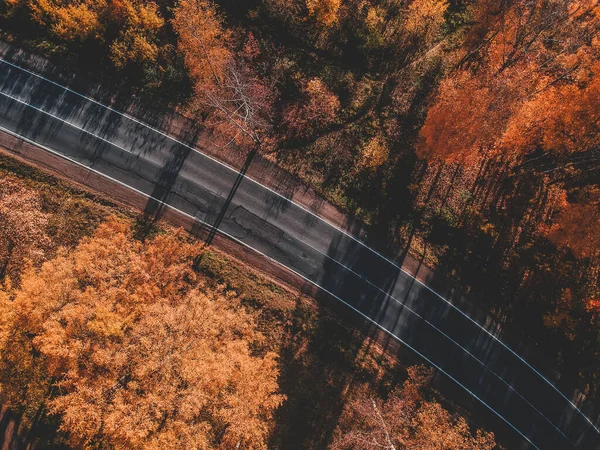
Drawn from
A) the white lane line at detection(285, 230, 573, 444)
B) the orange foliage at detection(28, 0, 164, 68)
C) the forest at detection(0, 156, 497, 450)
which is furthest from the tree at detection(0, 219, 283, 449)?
the orange foliage at detection(28, 0, 164, 68)

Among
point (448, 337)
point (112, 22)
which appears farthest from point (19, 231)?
point (448, 337)

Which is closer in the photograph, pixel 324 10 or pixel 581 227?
pixel 581 227

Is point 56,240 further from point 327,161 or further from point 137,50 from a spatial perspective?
point 327,161

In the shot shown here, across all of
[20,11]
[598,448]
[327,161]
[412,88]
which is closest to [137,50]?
[20,11]

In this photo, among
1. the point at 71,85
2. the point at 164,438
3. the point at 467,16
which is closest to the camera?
the point at 164,438

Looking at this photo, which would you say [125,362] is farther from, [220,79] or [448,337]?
[448,337]

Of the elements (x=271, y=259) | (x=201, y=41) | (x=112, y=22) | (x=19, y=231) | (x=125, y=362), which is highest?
(x=201, y=41)

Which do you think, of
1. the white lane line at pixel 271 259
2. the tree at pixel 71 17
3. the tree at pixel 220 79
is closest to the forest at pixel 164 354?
the white lane line at pixel 271 259
